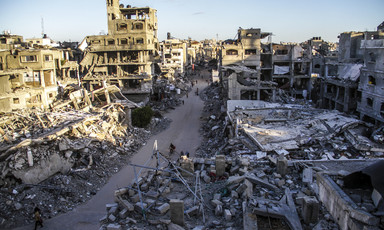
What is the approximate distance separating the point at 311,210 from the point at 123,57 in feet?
124

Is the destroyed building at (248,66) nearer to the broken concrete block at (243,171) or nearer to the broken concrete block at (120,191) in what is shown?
the broken concrete block at (243,171)

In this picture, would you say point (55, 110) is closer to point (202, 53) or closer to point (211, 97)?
point (211, 97)

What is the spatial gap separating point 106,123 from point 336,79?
24.1m

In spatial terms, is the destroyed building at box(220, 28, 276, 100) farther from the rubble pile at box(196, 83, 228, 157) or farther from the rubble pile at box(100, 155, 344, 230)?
the rubble pile at box(100, 155, 344, 230)

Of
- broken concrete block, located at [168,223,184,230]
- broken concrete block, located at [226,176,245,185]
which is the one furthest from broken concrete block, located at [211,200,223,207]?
broken concrete block, located at [168,223,184,230]

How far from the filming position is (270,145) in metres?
16.8

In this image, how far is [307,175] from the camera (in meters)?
10.2

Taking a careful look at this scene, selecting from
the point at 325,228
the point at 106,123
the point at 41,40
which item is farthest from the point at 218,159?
the point at 41,40

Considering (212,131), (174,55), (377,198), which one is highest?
(174,55)

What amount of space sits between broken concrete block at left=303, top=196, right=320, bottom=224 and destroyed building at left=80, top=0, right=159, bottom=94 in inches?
1289

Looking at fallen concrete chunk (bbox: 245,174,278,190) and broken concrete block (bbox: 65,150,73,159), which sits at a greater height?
fallen concrete chunk (bbox: 245,174,278,190)

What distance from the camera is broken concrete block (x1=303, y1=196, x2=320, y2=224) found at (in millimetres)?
7637

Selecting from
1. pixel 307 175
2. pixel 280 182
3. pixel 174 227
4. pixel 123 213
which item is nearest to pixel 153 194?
pixel 123 213

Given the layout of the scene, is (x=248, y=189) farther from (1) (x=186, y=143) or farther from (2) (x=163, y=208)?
(1) (x=186, y=143)
